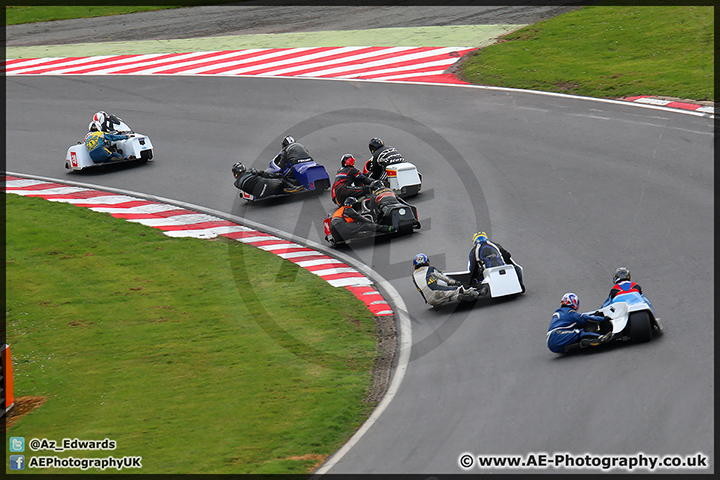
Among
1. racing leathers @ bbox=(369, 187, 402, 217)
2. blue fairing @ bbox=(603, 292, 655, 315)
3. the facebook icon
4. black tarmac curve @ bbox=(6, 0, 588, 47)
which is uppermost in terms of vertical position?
black tarmac curve @ bbox=(6, 0, 588, 47)

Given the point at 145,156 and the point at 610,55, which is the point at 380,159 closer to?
the point at 145,156

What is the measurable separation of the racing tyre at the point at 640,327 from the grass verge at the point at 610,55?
14.9 m

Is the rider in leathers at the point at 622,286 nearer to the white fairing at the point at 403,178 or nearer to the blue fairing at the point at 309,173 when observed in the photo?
the white fairing at the point at 403,178

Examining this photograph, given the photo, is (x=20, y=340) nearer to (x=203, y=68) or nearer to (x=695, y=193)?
(x=695, y=193)

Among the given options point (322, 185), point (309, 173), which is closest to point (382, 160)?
point (322, 185)

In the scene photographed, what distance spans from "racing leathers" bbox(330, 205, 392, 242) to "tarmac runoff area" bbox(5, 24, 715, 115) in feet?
46.0

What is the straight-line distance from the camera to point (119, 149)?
2756 centimetres

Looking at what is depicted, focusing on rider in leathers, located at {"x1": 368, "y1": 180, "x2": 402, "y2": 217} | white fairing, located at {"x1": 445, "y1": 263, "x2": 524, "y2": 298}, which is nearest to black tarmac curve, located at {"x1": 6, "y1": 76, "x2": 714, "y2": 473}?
white fairing, located at {"x1": 445, "y1": 263, "x2": 524, "y2": 298}

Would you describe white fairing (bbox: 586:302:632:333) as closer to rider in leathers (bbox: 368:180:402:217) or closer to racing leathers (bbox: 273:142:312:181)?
rider in leathers (bbox: 368:180:402:217)

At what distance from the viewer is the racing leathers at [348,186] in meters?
22.5

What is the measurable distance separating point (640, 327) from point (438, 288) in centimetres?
452

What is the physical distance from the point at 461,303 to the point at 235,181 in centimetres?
965

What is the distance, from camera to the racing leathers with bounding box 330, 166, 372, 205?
73.9 feet

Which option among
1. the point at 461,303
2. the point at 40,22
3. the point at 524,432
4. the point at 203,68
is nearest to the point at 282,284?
the point at 461,303
